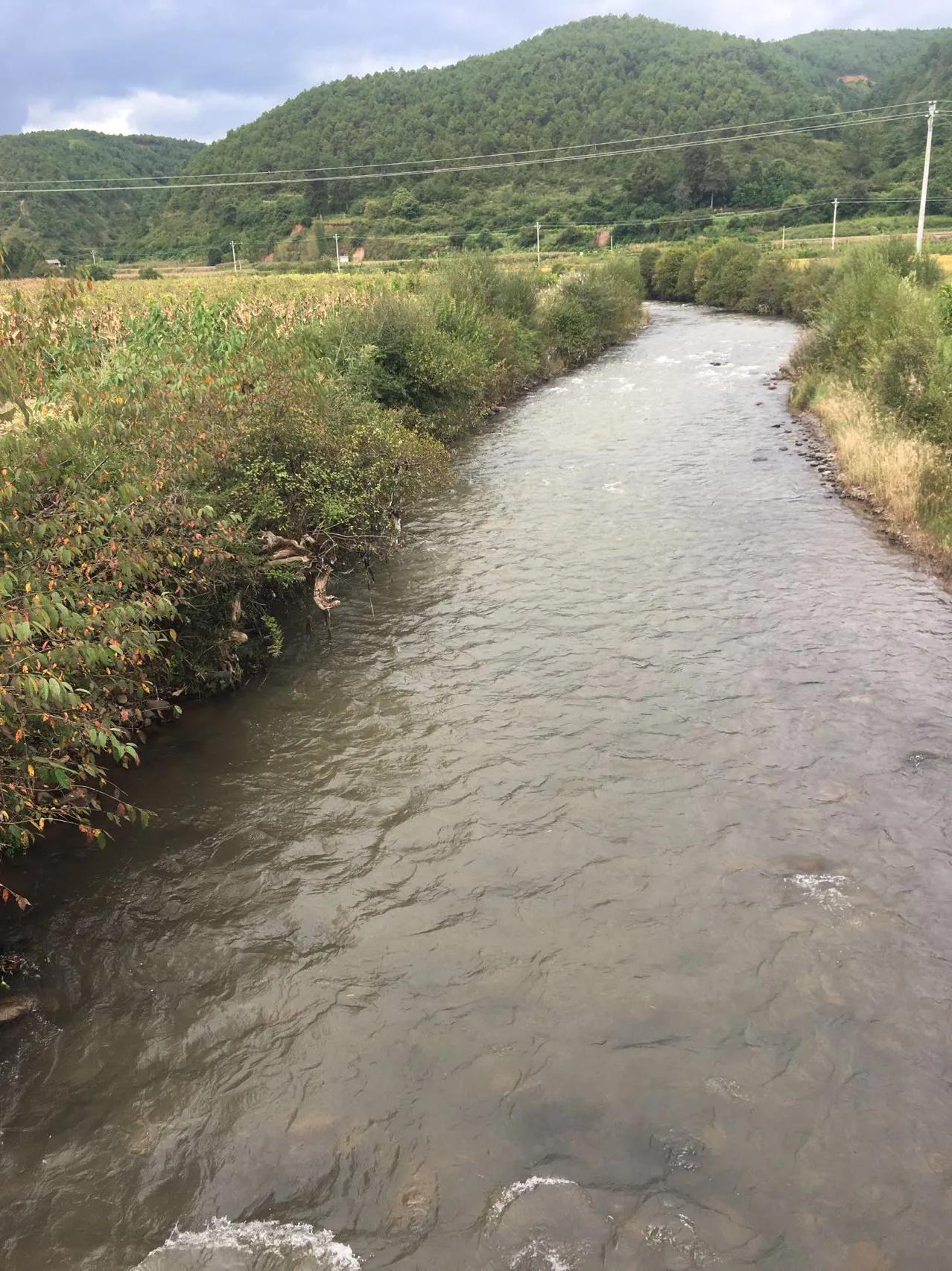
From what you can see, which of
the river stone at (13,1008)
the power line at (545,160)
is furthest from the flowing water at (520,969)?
the power line at (545,160)

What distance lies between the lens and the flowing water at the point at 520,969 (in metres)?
5.02

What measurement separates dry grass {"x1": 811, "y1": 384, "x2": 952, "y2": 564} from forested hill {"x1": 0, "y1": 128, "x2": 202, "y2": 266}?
3395 inches

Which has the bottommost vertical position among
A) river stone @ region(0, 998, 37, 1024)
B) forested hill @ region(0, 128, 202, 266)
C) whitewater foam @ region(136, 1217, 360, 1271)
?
whitewater foam @ region(136, 1217, 360, 1271)

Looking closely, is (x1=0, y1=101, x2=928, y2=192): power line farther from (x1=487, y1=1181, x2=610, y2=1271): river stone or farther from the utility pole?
(x1=487, y1=1181, x2=610, y2=1271): river stone

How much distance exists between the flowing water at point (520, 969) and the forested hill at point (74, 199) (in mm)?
91361

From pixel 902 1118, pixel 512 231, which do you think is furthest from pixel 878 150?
pixel 902 1118

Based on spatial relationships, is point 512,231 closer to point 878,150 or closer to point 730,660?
point 878,150

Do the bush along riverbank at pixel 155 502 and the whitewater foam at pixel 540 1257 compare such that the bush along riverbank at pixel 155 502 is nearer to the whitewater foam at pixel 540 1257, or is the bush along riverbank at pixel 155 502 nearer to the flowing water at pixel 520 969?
the flowing water at pixel 520 969

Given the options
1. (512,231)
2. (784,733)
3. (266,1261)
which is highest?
(512,231)

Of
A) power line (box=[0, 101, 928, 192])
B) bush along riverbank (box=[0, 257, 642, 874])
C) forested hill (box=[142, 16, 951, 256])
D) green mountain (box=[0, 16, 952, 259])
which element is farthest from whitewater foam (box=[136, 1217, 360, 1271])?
power line (box=[0, 101, 928, 192])

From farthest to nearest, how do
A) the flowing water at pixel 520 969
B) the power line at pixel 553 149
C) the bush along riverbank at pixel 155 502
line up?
1. the power line at pixel 553 149
2. the bush along riverbank at pixel 155 502
3. the flowing water at pixel 520 969

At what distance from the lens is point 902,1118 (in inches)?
215

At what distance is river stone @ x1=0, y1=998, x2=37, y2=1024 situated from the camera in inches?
247

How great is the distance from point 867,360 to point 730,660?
14.1 metres
